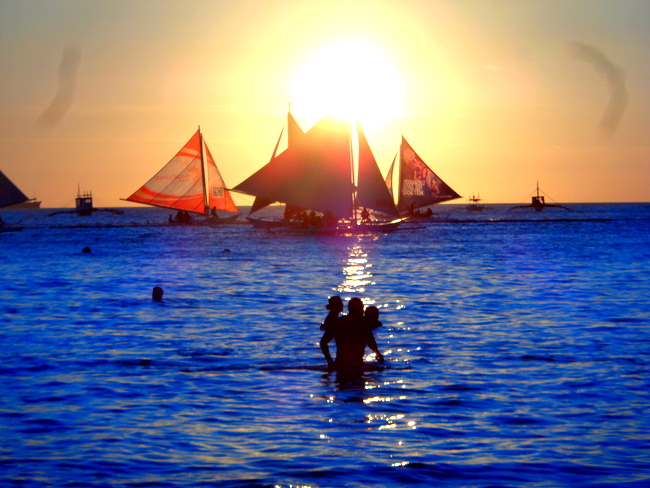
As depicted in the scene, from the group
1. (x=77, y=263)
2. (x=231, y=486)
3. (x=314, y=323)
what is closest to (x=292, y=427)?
(x=231, y=486)

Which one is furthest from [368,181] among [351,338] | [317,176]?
[351,338]

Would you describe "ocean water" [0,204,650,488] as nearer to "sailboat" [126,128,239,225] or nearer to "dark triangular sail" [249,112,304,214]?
"dark triangular sail" [249,112,304,214]

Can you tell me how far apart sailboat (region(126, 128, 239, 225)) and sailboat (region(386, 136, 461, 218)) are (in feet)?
80.2

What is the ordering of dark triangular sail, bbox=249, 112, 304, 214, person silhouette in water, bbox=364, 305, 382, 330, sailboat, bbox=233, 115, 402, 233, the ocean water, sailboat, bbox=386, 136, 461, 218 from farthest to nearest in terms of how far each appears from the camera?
sailboat, bbox=386, 136, 461, 218 → dark triangular sail, bbox=249, 112, 304, 214 → sailboat, bbox=233, 115, 402, 233 → person silhouette in water, bbox=364, 305, 382, 330 → the ocean water

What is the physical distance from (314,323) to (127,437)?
1185cm

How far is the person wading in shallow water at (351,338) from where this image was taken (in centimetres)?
1312

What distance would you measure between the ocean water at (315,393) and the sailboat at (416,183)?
3174 inches

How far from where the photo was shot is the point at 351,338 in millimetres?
13492

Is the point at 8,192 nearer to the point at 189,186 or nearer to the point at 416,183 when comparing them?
the point at 189,186

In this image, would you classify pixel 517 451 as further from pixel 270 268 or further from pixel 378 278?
pixel 270 268

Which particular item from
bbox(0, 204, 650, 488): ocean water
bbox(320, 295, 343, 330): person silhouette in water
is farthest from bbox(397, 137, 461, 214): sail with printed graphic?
bbox(320, 295, 343, 330): person silhouette in water

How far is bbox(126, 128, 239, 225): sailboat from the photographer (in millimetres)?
98125

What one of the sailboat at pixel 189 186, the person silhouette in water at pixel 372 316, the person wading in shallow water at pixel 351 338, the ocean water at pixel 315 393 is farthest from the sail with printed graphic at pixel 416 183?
the person silhouette in water at pixel 372 316

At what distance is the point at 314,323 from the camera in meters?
22.0
